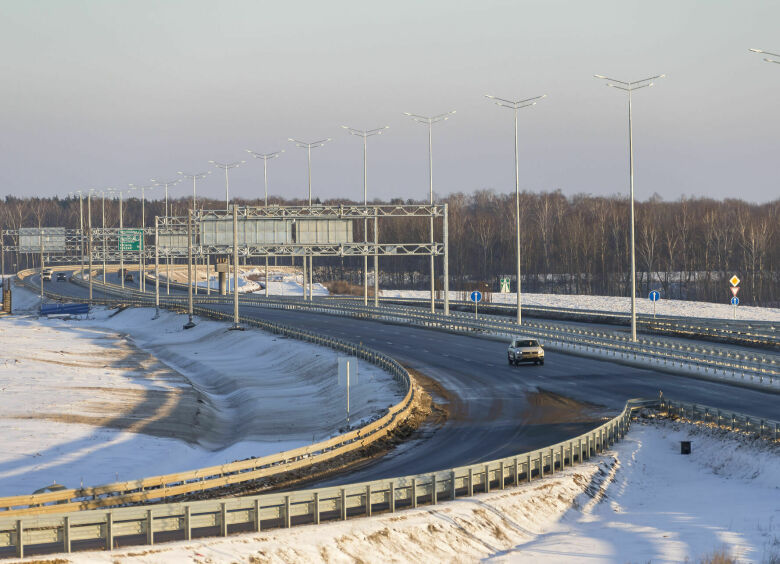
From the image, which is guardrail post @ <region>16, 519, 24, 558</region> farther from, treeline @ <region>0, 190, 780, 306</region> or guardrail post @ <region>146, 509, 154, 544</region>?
treeline @ <region>0, 190, 780, 306</region>

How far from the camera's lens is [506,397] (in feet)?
143

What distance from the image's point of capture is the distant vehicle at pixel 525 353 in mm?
54406

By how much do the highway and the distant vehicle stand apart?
0.65 metres

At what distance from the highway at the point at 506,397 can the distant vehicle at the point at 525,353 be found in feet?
2.13

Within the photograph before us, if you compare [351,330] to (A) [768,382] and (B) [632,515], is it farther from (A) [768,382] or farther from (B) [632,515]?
(B) [632,515]

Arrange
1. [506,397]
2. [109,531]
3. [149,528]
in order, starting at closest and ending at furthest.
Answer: [109,531], [149,528], [506,397]

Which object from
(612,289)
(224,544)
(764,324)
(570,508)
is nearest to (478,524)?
(570,508)

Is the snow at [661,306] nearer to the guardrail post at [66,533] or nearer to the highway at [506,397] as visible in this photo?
the highway at [506,397]

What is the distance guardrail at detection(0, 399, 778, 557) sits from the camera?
18.4 meters

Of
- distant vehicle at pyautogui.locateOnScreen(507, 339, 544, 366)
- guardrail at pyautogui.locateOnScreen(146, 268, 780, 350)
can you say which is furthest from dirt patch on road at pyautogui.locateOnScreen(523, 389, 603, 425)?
guardrail at pyautogui.locateOnScreen(146, 268, 780, 350)

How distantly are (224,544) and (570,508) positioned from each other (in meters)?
11.3

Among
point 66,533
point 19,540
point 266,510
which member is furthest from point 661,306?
point 19,540

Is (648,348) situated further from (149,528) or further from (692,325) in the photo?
(149,528)

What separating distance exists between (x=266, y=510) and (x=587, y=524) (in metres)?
9.42
